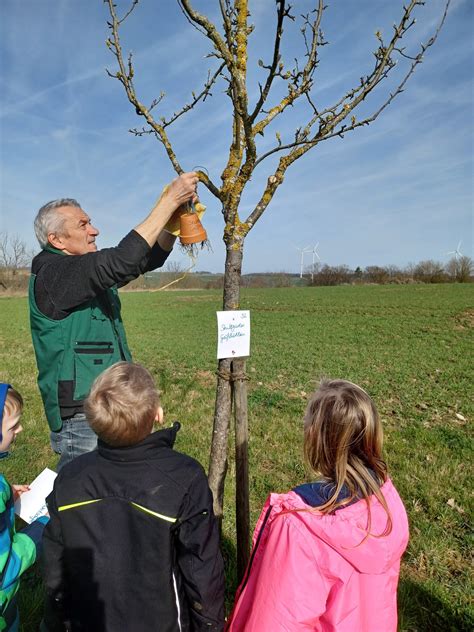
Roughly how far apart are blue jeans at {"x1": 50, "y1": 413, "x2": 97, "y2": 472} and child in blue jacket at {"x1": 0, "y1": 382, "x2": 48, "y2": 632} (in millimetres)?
334

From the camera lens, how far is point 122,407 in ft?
6.04

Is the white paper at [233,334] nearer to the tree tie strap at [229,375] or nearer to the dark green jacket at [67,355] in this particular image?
the tree tie strap at [229,375]

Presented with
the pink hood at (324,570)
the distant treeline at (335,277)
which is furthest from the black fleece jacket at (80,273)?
the distant treeline at (335,277)

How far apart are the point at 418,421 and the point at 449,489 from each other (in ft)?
7.90

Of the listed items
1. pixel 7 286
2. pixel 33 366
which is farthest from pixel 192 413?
pixel 7 286

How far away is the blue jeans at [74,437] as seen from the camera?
252 centimetres

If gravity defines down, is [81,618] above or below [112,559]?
below

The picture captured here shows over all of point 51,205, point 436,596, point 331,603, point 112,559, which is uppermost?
point 51,205

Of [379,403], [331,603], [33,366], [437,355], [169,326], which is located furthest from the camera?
[169,326]

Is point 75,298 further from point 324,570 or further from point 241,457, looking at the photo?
point 324,570

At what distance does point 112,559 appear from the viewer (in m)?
1.83

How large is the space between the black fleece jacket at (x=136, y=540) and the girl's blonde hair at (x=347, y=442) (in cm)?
50

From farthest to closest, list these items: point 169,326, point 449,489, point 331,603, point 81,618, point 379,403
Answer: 1. point 169,326
2. point 379,403
3. point 449,489
4. point 81,618
5. point 331,603

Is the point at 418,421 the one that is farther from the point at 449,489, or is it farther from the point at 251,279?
the point at 251,279
